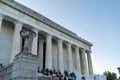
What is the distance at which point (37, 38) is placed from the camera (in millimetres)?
26469

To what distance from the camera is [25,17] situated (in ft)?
83.4

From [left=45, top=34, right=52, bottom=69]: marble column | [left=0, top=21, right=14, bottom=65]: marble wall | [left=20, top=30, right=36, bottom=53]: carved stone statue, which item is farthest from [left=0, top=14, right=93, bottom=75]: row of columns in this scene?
[left=20, top=30, right=36, bottom=53]: carved stone statue

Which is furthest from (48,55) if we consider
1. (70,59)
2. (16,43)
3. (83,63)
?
(83,63)

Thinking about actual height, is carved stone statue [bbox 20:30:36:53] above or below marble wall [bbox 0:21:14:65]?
below

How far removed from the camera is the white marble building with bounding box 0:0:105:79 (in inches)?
917

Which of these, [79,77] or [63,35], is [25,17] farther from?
[79,77]

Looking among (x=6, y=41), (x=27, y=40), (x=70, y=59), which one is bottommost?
(x=27, y=40)

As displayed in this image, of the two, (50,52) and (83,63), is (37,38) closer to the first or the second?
(50,52)

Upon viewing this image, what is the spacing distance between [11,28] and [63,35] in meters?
10.6

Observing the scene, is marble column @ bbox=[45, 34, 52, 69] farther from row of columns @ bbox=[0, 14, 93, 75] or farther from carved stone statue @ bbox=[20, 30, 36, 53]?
carved stone statue @ bbox=[20, 30, 36, 53]

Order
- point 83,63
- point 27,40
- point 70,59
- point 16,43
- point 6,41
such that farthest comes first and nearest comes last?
point 83,63 → point 70,59 → point 6,41 → point 16,43 → point 27,40

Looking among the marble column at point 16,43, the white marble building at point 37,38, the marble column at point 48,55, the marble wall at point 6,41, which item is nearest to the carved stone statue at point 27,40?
the white marble building at point 37,38

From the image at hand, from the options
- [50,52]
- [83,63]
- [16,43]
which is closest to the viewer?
[16,43]

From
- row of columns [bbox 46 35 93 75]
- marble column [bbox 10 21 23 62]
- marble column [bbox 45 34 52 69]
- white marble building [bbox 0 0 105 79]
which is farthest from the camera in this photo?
row of columns [bbox 46 35 93 75]
